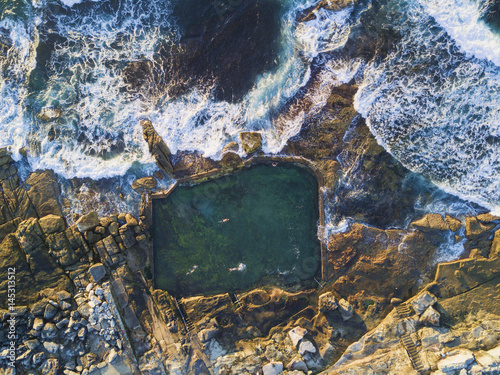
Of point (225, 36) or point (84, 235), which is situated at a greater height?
point (225, 36)

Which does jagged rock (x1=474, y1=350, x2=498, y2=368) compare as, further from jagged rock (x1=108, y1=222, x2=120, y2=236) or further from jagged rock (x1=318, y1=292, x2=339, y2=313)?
jagged rock (x1=108, y1=222, x2=120, y2=236)

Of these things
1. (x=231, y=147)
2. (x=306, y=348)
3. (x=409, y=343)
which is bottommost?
(x=306, y=348)

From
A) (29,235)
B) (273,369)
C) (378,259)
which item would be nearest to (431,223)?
(378,259)

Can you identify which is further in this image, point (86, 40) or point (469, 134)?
point (86, 40)

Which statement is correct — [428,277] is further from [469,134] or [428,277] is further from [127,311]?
[127,311]

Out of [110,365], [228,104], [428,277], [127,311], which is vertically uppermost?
[228,104]

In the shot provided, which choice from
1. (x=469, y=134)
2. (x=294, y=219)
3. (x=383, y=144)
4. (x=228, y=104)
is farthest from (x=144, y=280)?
(x=469, y=134)

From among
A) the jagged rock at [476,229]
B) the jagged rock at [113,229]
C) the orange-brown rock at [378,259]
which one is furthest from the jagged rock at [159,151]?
the jagged rock at [476,229]

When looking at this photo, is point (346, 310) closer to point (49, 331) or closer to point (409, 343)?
point (409, 343)
